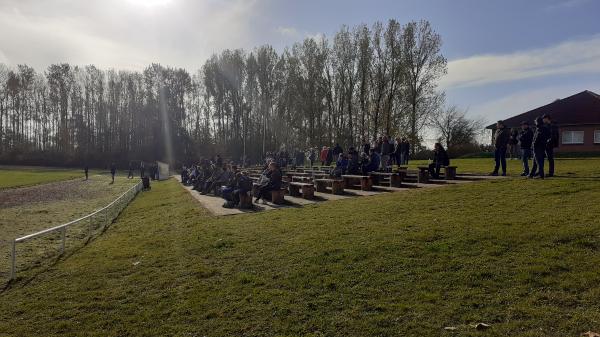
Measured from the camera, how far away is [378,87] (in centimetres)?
4297

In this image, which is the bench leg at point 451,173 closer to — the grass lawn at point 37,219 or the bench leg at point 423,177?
the bench leg at point 423,177

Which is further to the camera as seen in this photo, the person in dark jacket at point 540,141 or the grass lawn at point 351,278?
the person in dark jacket at point 540,141

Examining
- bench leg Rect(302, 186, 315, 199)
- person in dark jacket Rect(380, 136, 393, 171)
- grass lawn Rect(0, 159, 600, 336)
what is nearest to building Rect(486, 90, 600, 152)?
person in dark jacket Rect(380, 136, 393, 171)

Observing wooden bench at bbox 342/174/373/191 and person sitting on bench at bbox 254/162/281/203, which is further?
wooden bench at bbox 342/174/373/191

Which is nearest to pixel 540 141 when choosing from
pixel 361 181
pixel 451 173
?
pixel 451 173

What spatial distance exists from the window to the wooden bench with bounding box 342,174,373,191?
2836cm

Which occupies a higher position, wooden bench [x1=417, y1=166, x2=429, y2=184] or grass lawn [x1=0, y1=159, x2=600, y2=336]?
wooden bench [x1=417, y1=166, x2=429, y2=184]

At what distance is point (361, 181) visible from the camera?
1484cm

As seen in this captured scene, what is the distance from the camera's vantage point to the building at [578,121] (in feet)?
114

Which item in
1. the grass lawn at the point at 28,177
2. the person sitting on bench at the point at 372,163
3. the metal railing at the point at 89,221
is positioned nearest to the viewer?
the metal railing at the point at 89,221

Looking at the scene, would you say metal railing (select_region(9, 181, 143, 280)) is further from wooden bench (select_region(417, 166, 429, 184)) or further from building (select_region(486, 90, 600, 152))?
building (select_region(486, 90, 600, 152))

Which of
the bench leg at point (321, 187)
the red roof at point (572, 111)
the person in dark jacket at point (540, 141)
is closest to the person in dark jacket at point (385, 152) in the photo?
the bench leg at point (321, 187)

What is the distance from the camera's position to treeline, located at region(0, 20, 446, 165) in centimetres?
4206

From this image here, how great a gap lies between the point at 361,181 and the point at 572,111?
100 feet
